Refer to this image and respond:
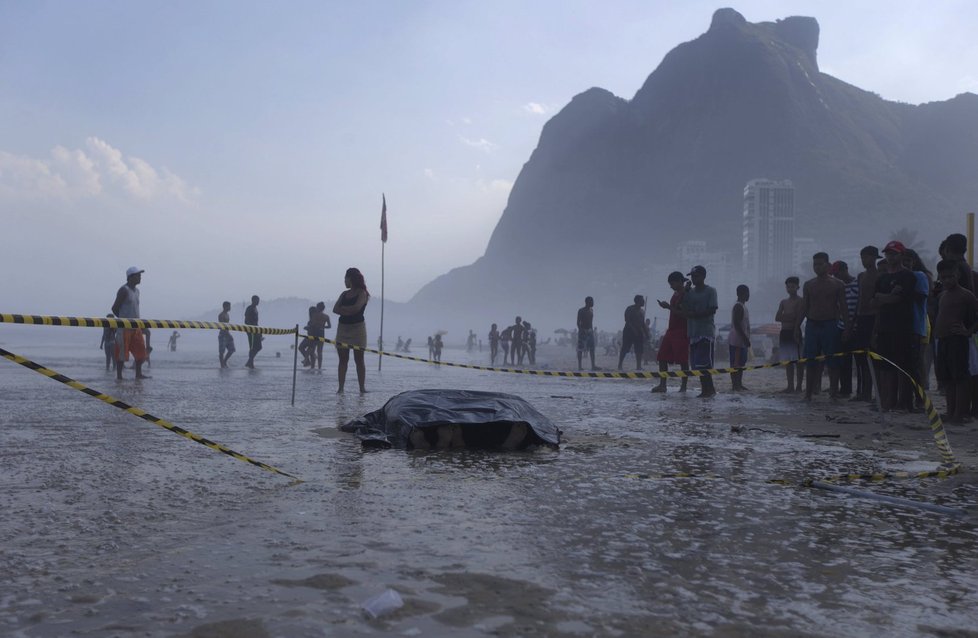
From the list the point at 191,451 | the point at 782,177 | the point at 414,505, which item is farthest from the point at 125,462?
the point at 782,177

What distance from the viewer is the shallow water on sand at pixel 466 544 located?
2.43 metres

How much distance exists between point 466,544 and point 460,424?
264 cm

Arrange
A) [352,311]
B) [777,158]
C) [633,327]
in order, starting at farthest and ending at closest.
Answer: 1. [777,158]
2. [633,327]
3. [352,311]

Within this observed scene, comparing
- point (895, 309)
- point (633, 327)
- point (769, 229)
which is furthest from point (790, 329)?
point (769, 229)

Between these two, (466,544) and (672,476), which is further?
(672,476)

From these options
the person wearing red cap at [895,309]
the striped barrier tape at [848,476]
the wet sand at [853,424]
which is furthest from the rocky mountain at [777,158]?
the striped barrier tape at [848,476]

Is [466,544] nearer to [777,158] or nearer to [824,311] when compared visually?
[824,311]

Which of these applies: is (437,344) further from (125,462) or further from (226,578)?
(226,578)

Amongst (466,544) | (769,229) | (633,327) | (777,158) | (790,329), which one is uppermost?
(777,158)

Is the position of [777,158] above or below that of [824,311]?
above

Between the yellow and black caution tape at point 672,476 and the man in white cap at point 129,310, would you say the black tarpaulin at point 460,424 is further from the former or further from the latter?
the man in white cap at point 129,310

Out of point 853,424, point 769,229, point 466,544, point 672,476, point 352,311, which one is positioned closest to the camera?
point 466,544

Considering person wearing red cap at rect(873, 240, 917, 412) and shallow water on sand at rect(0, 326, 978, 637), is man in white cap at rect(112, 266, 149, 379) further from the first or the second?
person wearing red cap at rect(873, 240, 917, 412)

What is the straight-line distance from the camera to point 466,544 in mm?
3238
